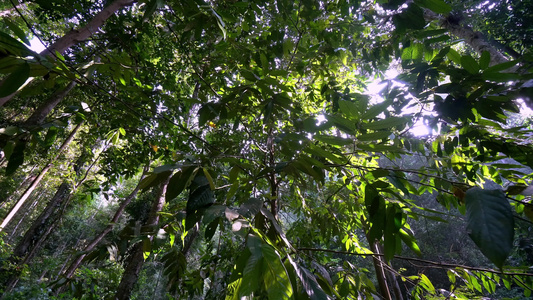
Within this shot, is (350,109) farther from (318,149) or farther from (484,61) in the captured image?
(484,61)

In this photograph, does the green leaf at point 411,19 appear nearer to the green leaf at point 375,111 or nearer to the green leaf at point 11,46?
the green leaf at point 375,111

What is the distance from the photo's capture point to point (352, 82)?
9.29 feet

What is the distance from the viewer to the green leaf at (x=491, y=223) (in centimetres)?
39

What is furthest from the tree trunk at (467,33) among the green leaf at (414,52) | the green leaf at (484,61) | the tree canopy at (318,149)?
the green leaf at (484,61)

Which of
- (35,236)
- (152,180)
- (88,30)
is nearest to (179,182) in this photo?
(152,180)

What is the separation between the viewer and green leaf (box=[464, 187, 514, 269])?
1.27 ft

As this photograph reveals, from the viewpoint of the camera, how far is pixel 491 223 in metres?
0.42

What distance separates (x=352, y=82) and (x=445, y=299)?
7.50 ft

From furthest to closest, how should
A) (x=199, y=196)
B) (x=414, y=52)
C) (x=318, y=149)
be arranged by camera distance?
(x=414, y=52) < (x=199, y=196) < (x=318, y=149)

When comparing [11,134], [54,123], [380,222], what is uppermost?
[54,123]

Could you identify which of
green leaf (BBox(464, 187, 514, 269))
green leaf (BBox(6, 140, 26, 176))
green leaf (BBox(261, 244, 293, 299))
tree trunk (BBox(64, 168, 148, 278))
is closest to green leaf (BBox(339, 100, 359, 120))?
green leaf (BBox(464, 187, 514, 269))

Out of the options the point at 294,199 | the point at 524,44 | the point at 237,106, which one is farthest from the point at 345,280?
the point at 524,44

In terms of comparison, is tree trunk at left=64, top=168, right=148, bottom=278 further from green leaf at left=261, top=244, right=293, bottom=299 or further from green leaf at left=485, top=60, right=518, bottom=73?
green leaf at left=485, top=60, right=518, bottom=73

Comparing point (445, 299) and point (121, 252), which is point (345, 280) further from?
point (121, 252)
